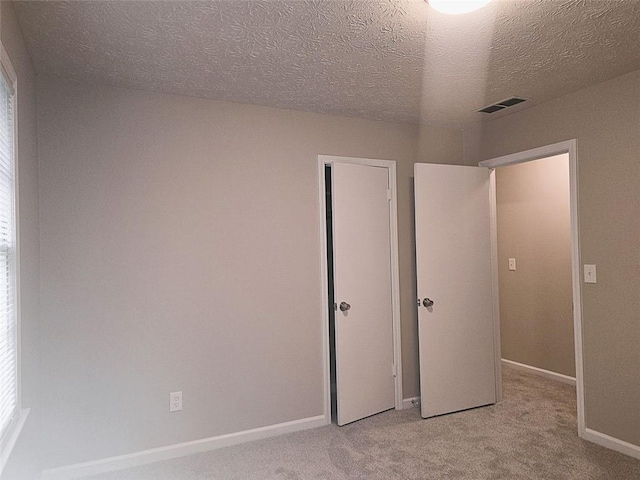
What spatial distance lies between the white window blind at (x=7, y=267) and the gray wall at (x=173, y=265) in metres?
0.70

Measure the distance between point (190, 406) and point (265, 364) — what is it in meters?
0.57

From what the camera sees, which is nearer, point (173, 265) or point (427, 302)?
point (173, 265)

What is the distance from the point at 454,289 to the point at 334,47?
2229mm

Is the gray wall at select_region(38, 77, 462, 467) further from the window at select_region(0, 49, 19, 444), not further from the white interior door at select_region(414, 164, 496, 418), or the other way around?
the white interior door at select_region(414, 164, 496, 418)

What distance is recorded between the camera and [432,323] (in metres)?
3.60

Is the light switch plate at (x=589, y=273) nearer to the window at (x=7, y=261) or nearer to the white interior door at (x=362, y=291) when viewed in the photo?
the white interior door at (x=362, y=291)

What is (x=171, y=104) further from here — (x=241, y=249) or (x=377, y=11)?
(x=377, y=11)

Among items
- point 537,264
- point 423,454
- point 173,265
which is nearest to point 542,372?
point 537,264

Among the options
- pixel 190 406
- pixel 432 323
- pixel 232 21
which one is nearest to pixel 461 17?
pixel 232 21

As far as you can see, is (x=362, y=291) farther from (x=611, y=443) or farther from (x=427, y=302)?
(x=611, y=443)

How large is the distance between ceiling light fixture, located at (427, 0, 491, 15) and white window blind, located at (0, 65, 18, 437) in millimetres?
1795

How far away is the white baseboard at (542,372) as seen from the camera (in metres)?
4.21

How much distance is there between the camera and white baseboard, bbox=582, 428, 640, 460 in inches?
108

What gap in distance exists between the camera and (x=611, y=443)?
9.46ft
